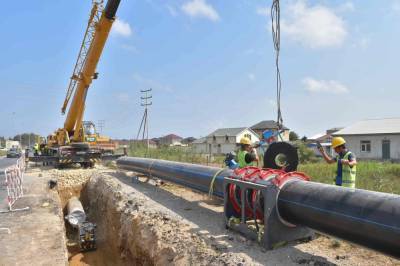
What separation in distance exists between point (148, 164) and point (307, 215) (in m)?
7.89

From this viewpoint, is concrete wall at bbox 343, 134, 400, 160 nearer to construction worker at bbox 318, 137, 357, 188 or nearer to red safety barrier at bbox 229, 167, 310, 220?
construction worker at bbox 318, 137, 357, 188

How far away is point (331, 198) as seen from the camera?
4.34 m

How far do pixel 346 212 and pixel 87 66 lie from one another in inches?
557

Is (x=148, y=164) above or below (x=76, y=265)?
above

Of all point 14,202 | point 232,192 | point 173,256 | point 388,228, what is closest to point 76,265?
point 14,202

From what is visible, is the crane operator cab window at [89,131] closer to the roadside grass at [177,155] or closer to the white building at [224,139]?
Answer: the roadside grass at [177,155]

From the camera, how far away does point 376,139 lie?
31.3m

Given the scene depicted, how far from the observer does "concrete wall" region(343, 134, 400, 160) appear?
98.5 ft

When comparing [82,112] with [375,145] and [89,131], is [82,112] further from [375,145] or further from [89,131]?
[375,145]

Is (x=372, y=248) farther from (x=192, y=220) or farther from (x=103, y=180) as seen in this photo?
(x=103, y=180)

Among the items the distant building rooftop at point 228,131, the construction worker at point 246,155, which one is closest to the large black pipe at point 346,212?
the construction worker at point 246,155

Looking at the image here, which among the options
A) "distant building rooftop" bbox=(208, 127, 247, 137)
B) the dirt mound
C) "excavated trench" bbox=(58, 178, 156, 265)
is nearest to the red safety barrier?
the dirt mound

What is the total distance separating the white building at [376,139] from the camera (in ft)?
99.2

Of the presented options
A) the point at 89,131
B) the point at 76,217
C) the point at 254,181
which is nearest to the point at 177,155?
the point at 89,131
